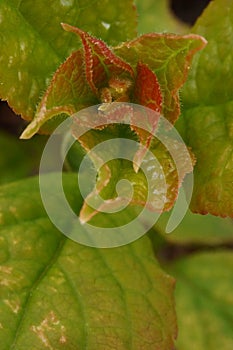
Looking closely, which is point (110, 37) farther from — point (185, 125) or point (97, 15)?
point (185, 125)

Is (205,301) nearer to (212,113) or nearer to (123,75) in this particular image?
(212,113)

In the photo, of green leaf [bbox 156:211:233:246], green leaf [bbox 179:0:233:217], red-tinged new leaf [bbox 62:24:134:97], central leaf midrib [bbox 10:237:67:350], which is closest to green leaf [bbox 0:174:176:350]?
central leaf midrib [bbox 10:237:67:350]

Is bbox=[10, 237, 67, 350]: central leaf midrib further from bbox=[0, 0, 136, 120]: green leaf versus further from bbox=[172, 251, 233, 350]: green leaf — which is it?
bbox=[172, 251, 233, 350]: green leaf

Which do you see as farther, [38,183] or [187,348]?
[187,348]

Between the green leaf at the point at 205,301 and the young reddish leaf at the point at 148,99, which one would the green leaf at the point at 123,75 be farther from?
the green leaf at the point at 205,301

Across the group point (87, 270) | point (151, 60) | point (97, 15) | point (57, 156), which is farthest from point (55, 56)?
point (57, 156)

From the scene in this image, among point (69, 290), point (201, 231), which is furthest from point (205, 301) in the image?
point (69, 290)

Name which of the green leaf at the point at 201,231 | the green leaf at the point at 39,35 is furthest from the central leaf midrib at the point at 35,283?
the green leaf at the point at 201,231
